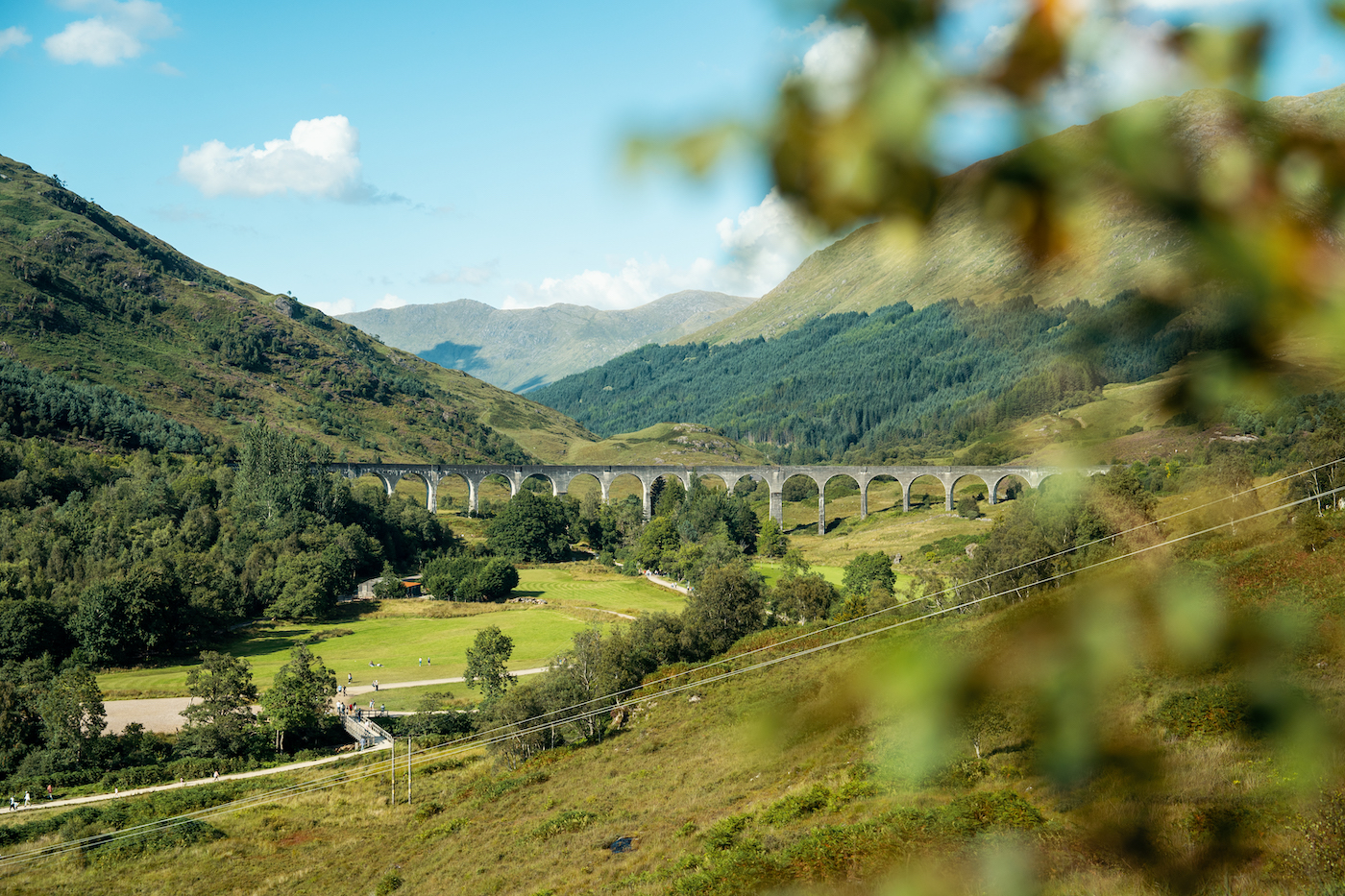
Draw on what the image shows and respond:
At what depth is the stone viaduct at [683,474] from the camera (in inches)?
4166

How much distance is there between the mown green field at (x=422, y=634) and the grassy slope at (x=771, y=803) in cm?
1938

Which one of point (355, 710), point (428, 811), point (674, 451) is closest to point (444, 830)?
point (428, 811)

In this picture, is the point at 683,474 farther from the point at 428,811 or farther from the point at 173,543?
the point at 428,811

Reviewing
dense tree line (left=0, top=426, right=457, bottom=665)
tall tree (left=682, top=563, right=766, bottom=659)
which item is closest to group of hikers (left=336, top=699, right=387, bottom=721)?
tall tree (left=682, top=563, right=766, bottom=659)

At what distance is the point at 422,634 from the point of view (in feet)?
204

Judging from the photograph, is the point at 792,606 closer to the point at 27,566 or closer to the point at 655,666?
the point at 655,666

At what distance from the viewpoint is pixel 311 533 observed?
7650 centimetres

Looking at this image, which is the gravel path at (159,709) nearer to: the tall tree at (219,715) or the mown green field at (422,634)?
the mown green field at (422,634)

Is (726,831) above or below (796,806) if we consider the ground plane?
below

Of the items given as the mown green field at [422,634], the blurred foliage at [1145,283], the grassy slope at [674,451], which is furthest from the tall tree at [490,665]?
the grassy slope at [674,451]

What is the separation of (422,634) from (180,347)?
415 ft

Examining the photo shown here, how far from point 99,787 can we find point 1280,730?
4328 centimetres

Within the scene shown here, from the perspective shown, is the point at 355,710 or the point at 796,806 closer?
the point at 796,806

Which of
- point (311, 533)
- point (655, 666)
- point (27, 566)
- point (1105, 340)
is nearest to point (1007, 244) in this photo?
point (1105, 340)
